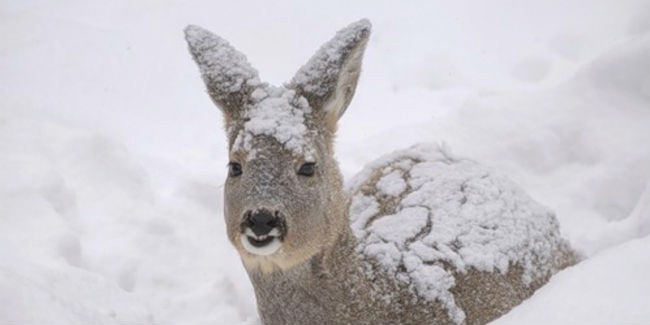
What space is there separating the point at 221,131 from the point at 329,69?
12.8 ft

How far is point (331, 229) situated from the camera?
151 inches

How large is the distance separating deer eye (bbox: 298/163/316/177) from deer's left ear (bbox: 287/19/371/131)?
0.33m

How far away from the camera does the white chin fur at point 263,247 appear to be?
3.47 metres

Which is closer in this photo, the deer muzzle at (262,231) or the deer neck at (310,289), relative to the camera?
the deer muzzle at (262,231)

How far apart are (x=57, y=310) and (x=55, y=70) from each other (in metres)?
4.46

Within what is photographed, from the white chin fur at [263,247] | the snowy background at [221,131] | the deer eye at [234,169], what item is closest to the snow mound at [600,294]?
the snowy background at [221,131]

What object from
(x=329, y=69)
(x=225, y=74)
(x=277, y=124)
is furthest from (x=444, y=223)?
(x=225, y=74)

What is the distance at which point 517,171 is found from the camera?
21.5 ft

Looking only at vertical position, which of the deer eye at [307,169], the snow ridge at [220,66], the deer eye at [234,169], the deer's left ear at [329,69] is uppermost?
the snow ridge at [220,66]

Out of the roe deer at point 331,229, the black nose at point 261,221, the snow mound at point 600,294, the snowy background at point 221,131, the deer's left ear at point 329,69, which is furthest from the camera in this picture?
the snowy background at point 221,131

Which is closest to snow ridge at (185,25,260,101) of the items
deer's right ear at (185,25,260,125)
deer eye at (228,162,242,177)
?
deer's right ear at (185,25,260,125)

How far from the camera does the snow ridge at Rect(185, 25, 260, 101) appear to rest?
12.9ft

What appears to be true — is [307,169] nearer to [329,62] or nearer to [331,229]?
[331,229]

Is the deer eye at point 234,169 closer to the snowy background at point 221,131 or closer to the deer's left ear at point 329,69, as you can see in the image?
the deer's left ear at point 329,69
